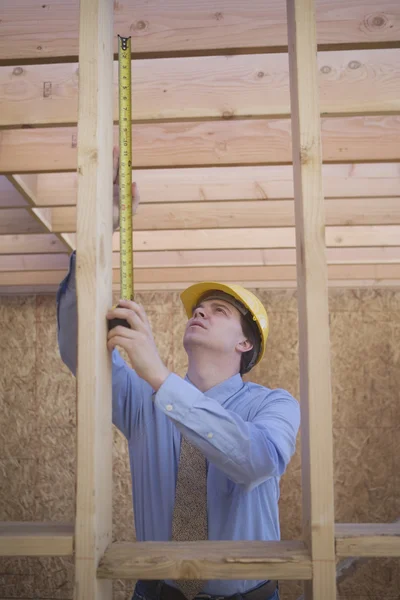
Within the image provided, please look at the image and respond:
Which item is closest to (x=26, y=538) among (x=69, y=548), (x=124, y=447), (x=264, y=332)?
(x=69, y=548)

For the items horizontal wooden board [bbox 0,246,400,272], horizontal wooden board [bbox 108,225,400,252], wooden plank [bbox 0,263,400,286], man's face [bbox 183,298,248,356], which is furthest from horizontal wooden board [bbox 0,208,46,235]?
man's face [bbox 183,298,248,356]

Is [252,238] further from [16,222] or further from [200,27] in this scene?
[200,27]

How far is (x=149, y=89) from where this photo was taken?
2.86 meters

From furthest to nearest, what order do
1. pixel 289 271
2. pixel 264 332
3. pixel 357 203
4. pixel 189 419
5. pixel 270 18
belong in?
1. pixel 289 271
2. pixel 357 203
3. pixel 264 332
4. pixel 270 18
5. pixel 189 419

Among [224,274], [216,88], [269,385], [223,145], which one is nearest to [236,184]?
[223,145]

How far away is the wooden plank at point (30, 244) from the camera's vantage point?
16.9 ft

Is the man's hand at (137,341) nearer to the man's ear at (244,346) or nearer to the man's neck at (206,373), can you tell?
the man's neck at (206,373)

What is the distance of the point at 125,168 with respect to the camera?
168 cm

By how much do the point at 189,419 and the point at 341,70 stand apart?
6.27ft

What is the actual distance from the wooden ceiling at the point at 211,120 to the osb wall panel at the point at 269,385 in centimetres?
142

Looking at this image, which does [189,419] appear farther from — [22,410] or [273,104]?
[22,410]

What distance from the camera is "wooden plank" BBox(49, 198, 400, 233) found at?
4.29 m

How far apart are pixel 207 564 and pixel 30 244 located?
4318 mm

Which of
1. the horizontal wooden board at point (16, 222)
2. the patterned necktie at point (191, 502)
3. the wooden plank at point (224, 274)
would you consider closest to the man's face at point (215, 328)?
the patterned necktie at point (191, 502)
